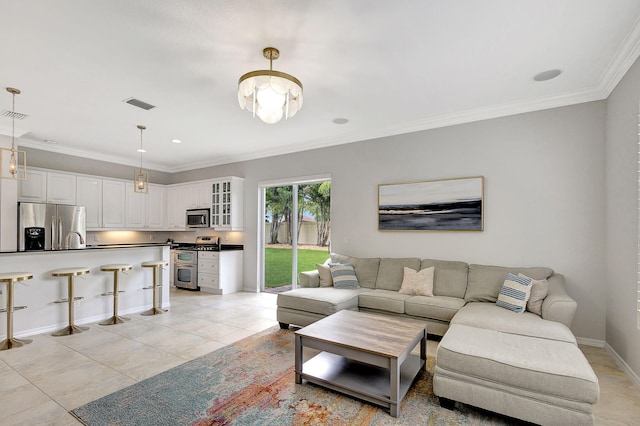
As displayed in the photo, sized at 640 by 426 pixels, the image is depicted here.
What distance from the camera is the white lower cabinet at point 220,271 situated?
6.22m

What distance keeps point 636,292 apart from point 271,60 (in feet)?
12.3

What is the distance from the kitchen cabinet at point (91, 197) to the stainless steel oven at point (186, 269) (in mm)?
1678

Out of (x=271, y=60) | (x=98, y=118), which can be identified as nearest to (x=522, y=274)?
Result: (x=271, y=60)

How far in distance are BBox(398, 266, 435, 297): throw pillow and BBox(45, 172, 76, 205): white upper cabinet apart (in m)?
6.24

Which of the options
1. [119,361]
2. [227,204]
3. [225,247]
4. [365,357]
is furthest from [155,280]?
[365,357]

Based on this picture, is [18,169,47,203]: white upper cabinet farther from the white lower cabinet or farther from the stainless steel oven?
the white lower cabinet

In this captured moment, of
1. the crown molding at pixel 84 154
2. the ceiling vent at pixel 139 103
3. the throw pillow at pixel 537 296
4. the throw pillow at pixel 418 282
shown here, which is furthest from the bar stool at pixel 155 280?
the throw pillow at pixel 537 296

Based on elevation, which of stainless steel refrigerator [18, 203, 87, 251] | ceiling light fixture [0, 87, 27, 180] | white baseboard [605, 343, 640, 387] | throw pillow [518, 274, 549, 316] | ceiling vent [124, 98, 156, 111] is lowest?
white baseboard [605, 343, 640, 387]

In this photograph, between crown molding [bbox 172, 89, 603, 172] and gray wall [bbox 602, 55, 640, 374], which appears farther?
crown molding [bbox 172, 89, 603, 172]

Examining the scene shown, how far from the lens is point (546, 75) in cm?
319

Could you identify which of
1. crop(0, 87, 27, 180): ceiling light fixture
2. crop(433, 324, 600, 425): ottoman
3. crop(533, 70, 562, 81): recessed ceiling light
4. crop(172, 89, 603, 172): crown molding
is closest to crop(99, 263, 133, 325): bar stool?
crop(0, 87, 27, 180): ceiling light fixture

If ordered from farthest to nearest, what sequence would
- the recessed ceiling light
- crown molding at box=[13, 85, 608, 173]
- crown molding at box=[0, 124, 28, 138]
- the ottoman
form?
1. crown molding at box=[0, 124, 28, 138]
2. crown molding at box=[13, 85, 608, 173]
3. the recessed ceiling light
4. the ottoman

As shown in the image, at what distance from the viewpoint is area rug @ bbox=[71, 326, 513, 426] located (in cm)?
214

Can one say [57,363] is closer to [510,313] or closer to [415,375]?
[415,375]
